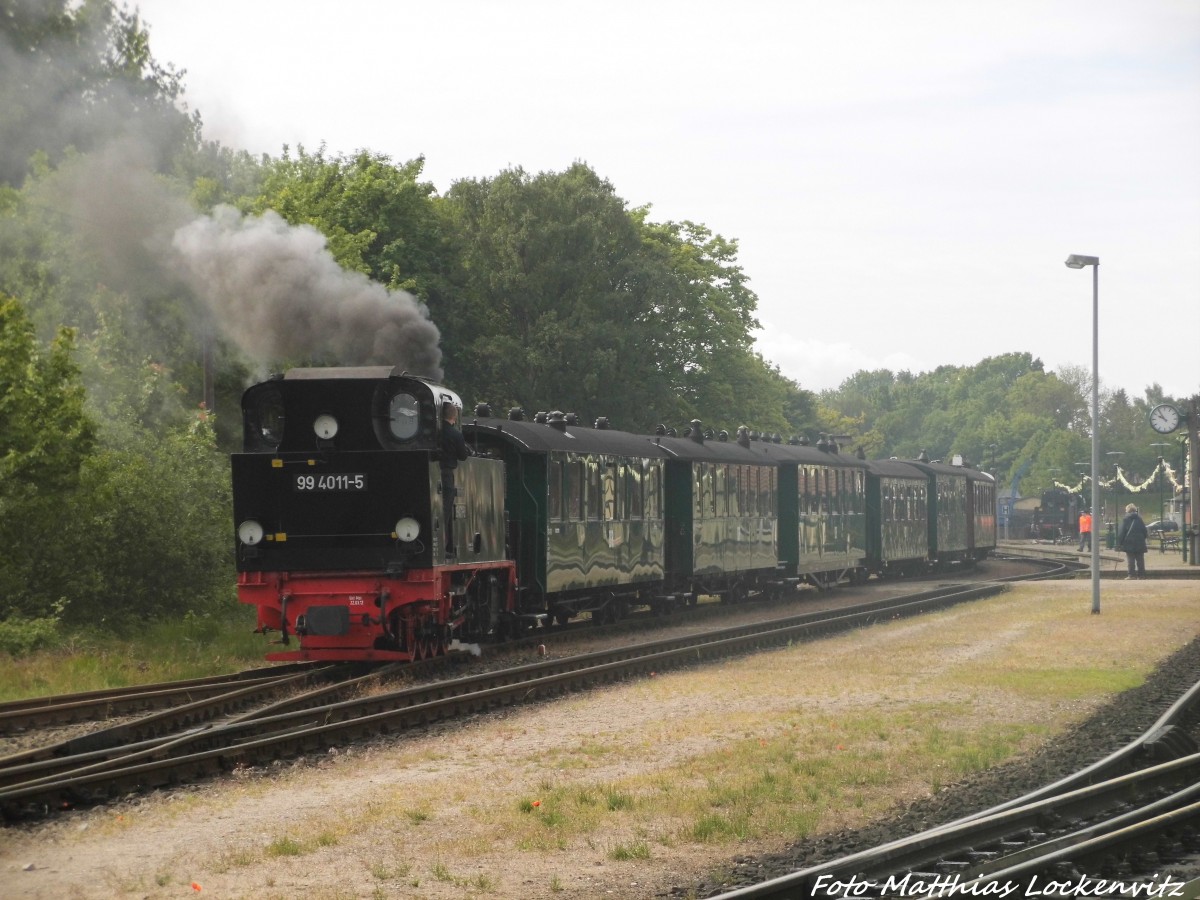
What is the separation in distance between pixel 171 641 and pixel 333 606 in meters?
5.44

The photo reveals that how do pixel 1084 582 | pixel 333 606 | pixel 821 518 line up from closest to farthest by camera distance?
pixel 333 606 < pixel 821 518 < pixel 1084 582

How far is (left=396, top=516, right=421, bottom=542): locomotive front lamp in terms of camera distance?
17.1 m

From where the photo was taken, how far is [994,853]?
8523 millimetres

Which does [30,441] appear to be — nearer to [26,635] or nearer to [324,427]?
[26,635]

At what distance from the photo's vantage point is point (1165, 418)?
53.2 meters

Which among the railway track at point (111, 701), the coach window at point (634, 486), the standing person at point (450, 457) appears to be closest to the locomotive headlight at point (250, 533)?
the railway track at point (111, 701)

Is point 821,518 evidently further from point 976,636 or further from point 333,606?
point 333,606

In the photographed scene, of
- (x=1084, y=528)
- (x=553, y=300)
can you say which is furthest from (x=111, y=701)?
(x=1084, y=528)

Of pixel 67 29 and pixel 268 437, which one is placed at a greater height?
pixel 67 29

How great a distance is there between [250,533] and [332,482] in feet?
3.76

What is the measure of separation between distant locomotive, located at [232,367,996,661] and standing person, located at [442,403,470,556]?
1.9 inches

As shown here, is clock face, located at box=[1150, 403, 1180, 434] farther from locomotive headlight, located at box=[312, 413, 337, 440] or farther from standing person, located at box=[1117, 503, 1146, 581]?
locomotive headlight, located at box=[312, 413, 337, 440]

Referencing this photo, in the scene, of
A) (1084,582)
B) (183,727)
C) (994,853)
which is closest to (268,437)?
(183,727)

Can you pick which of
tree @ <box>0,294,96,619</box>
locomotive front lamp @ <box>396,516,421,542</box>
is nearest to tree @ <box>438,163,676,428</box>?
tree @ <box>0,294,96,619</box>
